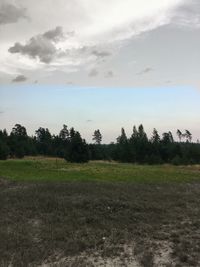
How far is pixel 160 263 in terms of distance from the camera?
709 inches

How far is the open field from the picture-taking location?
61.9ft

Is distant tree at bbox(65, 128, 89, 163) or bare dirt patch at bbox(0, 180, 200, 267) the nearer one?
bare dirt patch at bbox(0, 180, 200, 267)

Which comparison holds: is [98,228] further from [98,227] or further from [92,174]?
[92,174]

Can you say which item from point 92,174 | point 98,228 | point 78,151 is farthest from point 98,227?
point 78,151

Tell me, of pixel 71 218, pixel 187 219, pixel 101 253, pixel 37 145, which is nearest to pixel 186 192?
pixel 187 219

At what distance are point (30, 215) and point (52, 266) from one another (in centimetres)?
942

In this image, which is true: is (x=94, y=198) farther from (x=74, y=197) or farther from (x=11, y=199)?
(x=11, y=199)

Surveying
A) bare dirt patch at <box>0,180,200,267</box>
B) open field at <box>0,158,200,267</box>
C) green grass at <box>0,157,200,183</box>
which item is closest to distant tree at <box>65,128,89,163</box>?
green grass at <box>0,157,200,183</box>

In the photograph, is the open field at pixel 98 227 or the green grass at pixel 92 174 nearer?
the open field at pixel 98 227

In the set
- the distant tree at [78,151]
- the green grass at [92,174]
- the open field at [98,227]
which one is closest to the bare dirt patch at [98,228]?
the open field at [98,227]

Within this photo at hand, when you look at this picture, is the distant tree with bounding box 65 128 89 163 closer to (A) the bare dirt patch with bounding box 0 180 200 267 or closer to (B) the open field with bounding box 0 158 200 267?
(B) the open field with bounding box 0 158 200 267

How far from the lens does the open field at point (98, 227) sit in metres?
18.9

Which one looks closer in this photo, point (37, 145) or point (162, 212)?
point (162, 212)

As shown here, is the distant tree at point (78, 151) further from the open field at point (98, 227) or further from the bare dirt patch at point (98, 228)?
the bare dirt patch at point (98, 228)
